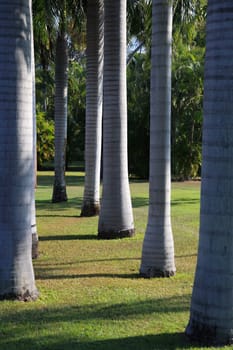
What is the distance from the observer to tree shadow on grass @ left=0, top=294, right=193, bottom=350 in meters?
5.96

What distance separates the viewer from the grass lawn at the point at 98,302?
20.1 ft

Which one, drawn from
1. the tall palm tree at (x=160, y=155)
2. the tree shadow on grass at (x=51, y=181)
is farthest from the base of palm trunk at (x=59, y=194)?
the tall palm tree at (x=160, y=155)

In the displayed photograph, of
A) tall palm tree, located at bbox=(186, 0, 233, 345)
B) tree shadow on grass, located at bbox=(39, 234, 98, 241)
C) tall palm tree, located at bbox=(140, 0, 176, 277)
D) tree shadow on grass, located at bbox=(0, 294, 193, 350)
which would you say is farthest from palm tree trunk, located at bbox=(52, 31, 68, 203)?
tall palm tree, located at bbox=(186, 0, 233, 345)

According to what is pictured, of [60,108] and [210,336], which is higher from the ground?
[60,108]

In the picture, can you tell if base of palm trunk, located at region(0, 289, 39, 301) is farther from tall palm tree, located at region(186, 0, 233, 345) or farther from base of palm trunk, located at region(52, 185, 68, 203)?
base of palm trunk, located at region(52, 185, 68, 203)

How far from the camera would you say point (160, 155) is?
934cm

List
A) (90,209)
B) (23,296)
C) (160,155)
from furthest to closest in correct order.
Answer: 1. (90,209)
2. (160,155)
3. (23,296)

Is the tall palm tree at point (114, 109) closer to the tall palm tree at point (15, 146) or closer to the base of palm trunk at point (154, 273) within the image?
the base of palm trunk at point (154, 273)

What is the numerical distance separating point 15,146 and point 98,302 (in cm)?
227

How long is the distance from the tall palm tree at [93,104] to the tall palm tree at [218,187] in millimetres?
10594

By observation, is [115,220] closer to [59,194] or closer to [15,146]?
[15,146]

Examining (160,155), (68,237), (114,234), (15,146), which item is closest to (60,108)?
(68,237)

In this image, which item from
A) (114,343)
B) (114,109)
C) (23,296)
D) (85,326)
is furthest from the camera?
(114,109)

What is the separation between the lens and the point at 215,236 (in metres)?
5.76
